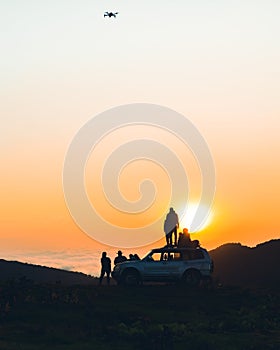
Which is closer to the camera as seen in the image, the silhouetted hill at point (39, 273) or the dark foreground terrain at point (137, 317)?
the dark foreground terrain at point (137, 317)

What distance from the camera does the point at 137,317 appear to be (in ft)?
98.3

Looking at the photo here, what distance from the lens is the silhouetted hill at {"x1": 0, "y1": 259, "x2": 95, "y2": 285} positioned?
60844 millimetres

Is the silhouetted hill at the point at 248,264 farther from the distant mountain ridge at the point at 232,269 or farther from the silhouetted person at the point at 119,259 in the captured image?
the silhouetted person at the point at 119,259

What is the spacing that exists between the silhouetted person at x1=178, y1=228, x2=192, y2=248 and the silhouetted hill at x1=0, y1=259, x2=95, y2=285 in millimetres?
19392

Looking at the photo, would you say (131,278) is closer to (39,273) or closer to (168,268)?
(168,268)

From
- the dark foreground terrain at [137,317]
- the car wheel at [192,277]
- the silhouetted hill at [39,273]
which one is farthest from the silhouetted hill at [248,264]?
the dark foreground terrain at [137,317]

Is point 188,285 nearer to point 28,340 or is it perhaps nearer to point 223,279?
point 28,340

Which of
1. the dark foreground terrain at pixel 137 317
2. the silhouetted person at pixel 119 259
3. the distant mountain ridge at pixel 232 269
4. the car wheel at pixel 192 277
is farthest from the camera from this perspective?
the distant mountain ridge at pixel 232 269

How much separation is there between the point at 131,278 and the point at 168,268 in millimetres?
1811

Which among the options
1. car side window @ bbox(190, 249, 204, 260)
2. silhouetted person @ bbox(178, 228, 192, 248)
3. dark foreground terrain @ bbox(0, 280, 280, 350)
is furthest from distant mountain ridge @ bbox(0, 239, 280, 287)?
dark foreground terrain @ bbox(0, 280, 280, 350)

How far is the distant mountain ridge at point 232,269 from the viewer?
58.2 meters

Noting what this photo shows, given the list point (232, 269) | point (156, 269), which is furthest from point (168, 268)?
point (232, 269)

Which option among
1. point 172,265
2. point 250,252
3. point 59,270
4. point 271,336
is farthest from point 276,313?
point 59,270

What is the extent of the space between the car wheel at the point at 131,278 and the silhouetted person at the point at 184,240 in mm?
3473
